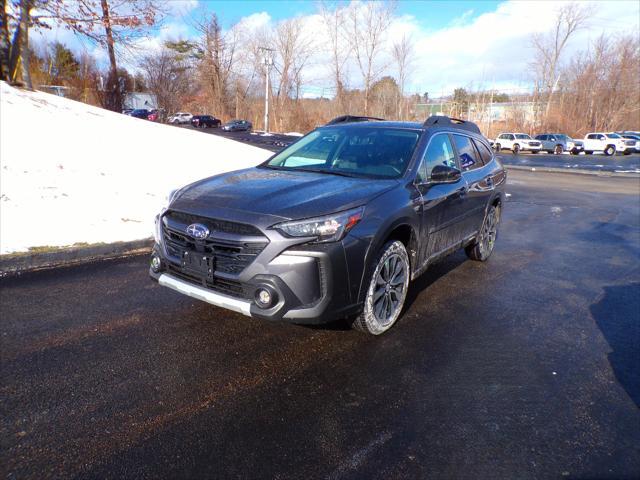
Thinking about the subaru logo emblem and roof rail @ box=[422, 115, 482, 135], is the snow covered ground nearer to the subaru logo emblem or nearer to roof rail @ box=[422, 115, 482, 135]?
the subaru logo emblem

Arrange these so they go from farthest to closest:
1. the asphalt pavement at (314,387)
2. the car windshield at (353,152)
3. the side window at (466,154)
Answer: the side window at (466,154), the car windshield at (353,152), the asphalt pavement at (314,387)

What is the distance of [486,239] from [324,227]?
3.72 metres

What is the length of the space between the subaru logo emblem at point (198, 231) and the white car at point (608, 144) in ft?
148

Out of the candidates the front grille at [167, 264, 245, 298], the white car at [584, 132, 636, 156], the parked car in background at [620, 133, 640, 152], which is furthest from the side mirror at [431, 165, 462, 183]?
the parked car in background at [620, 133, 640, 152]

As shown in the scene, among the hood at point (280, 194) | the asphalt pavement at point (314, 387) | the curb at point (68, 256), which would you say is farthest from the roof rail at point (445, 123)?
the curb at point (68, 256)

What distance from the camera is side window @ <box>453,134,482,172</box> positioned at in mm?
5002

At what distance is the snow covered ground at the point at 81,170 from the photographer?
6297mm

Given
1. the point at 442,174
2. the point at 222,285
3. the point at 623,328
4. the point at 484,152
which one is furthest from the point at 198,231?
the point at 484,152

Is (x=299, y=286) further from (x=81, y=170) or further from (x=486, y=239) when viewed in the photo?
(x=81, y=170)

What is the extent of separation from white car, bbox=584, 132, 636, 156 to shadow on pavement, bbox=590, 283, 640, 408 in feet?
135

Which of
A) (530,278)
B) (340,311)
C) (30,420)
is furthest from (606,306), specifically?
(30,420)

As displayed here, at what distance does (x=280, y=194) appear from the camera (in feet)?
11.0

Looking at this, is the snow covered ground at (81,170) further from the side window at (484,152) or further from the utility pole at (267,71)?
the utility pole at (267,71)

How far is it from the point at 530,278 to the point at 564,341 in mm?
1810
